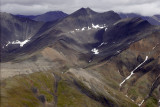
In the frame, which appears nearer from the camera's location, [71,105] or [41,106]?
[41,106]

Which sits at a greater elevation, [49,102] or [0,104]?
[0,104]

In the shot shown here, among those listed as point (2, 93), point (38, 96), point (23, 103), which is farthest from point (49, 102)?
point (2, 93)

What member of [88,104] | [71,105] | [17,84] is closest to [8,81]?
[17,84]

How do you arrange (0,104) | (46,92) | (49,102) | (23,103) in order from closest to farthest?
1. (0,104)
2. (23,103)
3. (49,102)
4. (46,92)

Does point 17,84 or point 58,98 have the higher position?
point 17,84

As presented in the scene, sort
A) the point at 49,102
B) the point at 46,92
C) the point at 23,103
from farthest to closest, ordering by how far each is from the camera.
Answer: the point at 46,92, the point at 49,102, the point at 23,103

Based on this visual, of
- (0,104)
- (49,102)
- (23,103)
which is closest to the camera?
(0,104)

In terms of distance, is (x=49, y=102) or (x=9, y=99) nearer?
(x=9, y=99)

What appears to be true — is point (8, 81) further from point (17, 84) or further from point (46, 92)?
point (46, 92)

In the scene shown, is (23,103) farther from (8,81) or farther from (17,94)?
(8,81)
